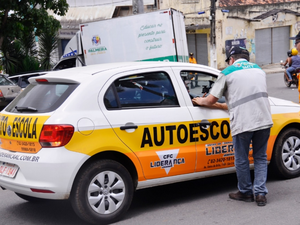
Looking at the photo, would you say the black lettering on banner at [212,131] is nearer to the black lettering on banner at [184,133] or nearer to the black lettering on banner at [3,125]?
the black lettering on banner at [184,133]

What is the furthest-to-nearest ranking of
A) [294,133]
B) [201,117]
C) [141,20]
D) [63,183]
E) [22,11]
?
[22,11], [141,20], [294,133], [201,117], [63,183]

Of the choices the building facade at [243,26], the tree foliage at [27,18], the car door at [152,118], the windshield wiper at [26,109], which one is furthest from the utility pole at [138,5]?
the windshield wiper at [26,109]

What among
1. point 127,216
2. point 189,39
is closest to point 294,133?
point 127,216

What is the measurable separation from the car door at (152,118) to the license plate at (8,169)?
42.3 inches

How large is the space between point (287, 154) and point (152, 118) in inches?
80.2

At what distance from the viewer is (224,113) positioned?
545 centimetres

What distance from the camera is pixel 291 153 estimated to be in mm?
5941

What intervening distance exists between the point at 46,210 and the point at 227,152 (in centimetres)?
222

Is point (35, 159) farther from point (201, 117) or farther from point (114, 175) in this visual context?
point (201, 117)

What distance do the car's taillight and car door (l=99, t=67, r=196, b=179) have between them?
47 centimetres

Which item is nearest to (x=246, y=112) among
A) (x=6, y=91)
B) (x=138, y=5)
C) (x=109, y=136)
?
(x=109, y=136)

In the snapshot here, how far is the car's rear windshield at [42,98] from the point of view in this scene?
15.3ft

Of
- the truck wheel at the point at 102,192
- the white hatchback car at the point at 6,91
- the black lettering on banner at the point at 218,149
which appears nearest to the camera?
the truck wheel at the point at 102,192

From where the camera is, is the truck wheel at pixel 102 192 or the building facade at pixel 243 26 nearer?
the truck wheel at pixel 102 192
